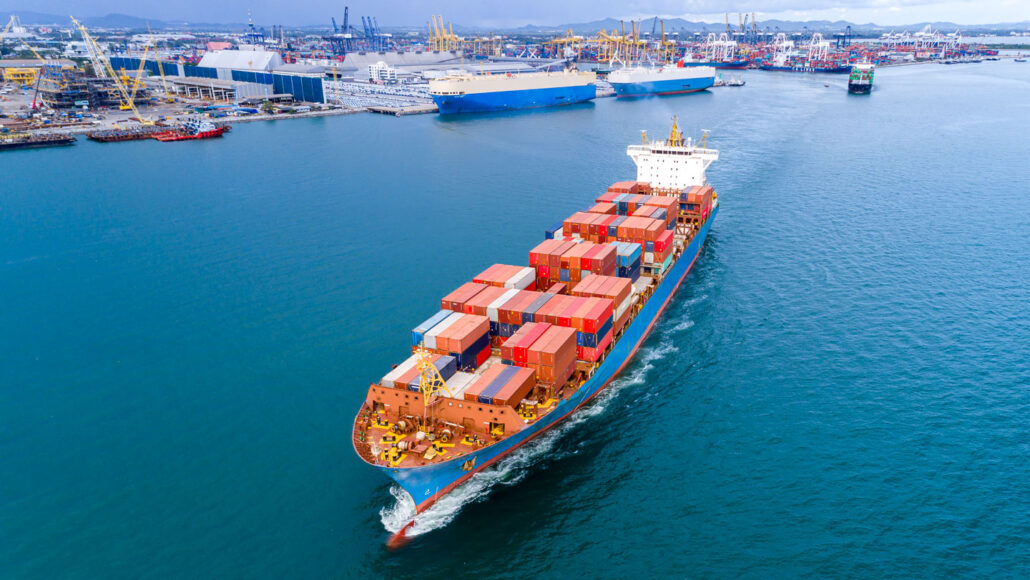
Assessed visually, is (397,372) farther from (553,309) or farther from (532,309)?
(553,309)

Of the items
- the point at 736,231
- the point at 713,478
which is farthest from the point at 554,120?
the point at 713,478

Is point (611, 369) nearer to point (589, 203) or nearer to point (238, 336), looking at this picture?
point (238, 336)

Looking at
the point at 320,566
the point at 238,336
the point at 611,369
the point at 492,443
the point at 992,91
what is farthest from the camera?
the point at 992,91

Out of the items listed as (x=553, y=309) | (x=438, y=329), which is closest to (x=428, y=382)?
(x=438, y=329)

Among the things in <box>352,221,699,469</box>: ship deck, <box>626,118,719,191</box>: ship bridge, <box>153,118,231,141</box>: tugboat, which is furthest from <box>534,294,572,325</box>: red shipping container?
<box>153,118,231,141</box>: tugboat

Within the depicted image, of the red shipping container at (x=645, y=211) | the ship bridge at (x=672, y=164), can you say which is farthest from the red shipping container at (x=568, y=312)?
the ship bridge at (x=672, y=164)

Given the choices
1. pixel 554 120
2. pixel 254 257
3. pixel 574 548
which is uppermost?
pixel 554 120
